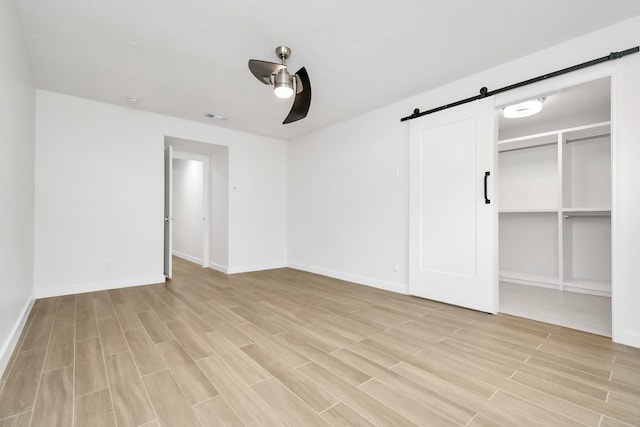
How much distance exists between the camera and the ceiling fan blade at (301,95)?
2.38 metres

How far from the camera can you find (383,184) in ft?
13.5

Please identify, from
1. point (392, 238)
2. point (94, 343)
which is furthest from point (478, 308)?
point (94, 343)

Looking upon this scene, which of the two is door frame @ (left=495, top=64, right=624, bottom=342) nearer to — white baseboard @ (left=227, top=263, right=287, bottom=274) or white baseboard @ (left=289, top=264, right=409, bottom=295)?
white baseboard @ (left=289, top=264, right=409, bottom=295)

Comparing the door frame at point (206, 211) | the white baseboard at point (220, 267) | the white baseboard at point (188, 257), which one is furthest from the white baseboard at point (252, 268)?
the white baseboard at point (188, 257)

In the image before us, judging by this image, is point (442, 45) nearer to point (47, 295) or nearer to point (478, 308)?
point (478, 308)

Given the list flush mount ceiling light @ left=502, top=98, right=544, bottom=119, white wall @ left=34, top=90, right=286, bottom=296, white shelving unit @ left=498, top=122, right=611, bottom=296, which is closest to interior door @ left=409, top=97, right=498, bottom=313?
flush mount ceiling light @ left=502, top=98, right=544, bottom=119

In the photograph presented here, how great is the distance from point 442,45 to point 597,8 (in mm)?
1076

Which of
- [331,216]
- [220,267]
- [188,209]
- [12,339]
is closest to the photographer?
[12,339]

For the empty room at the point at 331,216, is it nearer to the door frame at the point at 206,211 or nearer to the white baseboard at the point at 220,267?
the white baseboard at the point at 220,267

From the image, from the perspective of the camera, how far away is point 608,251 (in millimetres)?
3840

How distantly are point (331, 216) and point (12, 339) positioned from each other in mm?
3872

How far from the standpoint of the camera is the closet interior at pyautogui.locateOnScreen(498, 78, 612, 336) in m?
3.60

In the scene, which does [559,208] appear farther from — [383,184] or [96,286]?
[96,286]

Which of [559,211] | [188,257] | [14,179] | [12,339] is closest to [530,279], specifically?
[559,211]
